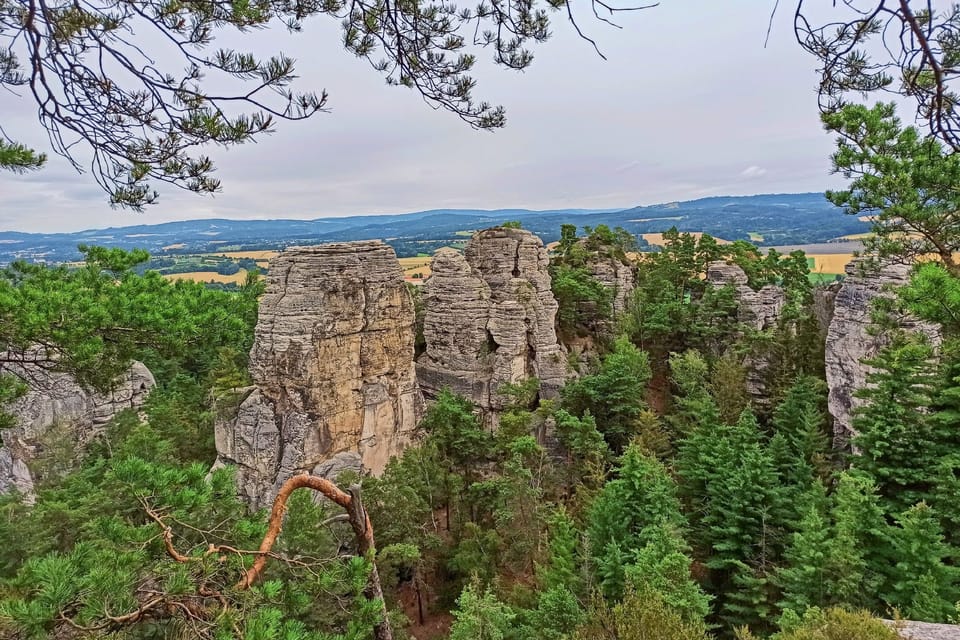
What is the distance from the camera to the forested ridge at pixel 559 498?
16.8ft

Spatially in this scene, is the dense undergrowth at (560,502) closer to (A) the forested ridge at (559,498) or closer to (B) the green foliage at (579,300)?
(A) the forested ridge at (559,498)

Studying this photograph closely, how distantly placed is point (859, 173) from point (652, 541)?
31.3 feet

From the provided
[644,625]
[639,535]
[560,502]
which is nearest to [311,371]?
[560,502]

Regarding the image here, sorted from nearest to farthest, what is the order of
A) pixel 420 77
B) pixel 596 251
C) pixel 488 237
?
pixel 420 77 → pixel 488 237 → pixel 596 251

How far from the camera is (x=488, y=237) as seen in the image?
2606 cm

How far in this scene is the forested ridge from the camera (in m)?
5.11

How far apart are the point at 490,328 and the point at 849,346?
1419 centimetres

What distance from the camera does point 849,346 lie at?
19.8 m

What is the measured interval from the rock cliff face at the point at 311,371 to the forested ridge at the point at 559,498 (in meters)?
1.84

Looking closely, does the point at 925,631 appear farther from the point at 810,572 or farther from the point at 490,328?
the point at 490,328

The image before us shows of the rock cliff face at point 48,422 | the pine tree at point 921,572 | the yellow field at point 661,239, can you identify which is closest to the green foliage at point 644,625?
the pine tree at point 921,572

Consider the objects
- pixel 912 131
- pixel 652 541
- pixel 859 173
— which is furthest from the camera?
pixel 652 541

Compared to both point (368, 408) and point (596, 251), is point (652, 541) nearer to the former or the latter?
point (368, 408)

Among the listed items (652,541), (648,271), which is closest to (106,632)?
(652,541)
